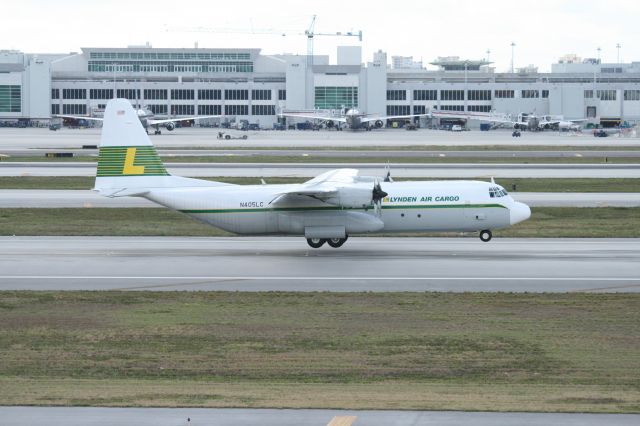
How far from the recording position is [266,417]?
685 inches

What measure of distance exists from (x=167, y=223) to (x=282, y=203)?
11.5 m

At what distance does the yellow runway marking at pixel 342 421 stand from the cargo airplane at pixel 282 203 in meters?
22.7

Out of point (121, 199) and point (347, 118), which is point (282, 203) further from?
point (347, 118)

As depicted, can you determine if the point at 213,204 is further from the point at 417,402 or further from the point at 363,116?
the point at 363,116

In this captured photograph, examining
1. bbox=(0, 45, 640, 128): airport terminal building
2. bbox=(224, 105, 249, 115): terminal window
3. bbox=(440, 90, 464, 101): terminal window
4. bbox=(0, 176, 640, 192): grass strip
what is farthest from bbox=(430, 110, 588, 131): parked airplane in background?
bbox=(0, 176, 640, 192): grass strip

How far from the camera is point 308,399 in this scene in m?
18.8

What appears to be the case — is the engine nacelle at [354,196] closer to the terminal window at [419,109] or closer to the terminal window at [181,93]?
the terminal window at [181,93]

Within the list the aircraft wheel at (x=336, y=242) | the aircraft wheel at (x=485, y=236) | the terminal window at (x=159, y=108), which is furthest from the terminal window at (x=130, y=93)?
the aircraft wheel at (x=485, y=236)

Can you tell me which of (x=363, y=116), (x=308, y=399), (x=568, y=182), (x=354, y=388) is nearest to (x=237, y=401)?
(x=308, y=399)

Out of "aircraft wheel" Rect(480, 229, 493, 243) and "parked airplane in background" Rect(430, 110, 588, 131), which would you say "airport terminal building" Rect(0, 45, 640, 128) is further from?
"aircraft wheel" Rect(480, 229, 493, 243)

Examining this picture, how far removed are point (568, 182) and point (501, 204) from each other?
2909cm

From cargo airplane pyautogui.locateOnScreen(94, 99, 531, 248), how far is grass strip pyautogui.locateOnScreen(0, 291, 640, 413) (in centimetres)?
937

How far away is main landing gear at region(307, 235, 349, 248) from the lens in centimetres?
4112

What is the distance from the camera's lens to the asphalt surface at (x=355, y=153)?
316 feet
